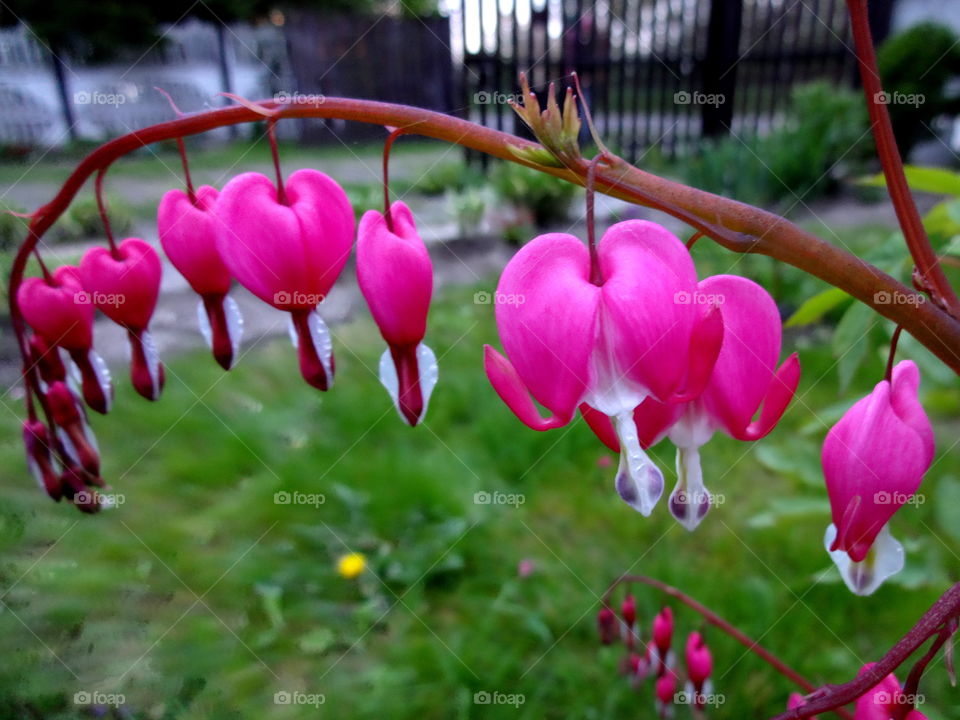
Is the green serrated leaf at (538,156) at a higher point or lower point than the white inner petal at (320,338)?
higher

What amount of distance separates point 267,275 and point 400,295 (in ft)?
0.31

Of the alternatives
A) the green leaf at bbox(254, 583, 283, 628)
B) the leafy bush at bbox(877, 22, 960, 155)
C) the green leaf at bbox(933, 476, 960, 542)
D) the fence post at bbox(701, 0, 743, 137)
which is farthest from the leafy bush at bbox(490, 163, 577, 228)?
the leafy bush at bbox(877, 22, 960, 155)

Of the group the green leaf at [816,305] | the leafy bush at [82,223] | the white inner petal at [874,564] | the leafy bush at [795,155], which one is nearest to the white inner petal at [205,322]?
the white inner petal at [874,564]

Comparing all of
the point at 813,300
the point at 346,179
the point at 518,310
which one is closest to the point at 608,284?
the point at 518,310

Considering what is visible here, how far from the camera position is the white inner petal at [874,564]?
465 mm

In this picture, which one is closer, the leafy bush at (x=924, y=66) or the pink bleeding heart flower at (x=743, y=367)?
the pink bleeding heart flower at (x=743, y=367)

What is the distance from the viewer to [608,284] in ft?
1.31

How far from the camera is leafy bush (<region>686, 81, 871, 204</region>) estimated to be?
3107 millimetres

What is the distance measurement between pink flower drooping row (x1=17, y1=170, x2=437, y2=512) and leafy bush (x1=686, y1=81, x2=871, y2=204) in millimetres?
1911

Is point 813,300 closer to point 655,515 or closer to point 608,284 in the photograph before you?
point 608,284

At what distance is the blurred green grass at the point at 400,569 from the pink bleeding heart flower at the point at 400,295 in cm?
81

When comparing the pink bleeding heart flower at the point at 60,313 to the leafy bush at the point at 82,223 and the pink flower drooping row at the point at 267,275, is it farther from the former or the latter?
the leafy bush at the point at 82,223

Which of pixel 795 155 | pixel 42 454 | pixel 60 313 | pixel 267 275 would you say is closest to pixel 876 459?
pixel 267 275

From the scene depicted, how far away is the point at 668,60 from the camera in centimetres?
587
